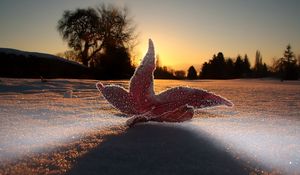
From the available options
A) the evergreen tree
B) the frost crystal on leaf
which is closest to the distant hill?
the frost crystal on leaf

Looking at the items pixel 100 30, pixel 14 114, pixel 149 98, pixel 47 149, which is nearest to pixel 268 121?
pixel 149 98

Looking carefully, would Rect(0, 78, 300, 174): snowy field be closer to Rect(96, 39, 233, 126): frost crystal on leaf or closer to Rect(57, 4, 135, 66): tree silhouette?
Rect(96, 39, 233, 126): frost crystal on leaf

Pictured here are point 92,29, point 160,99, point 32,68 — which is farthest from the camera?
point 92,29

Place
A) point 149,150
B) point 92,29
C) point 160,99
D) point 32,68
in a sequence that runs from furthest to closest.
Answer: point 92,29 → point 32,68 → point 160,99 → point 149,150

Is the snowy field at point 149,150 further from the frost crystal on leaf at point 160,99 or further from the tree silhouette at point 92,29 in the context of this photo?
the tree silhouette at point 92,29

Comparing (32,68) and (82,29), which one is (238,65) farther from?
(32,68)

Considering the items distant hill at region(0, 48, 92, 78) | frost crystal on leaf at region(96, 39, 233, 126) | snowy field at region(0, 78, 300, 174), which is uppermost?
distant hill at region(0, 48, 92, 78)

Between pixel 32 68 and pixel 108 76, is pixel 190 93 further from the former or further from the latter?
pixel 108 76

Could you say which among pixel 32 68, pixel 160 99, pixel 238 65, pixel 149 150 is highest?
pixel 238 65

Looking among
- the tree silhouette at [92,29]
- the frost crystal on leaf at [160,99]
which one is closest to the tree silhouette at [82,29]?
the tree silhouette at [92,29]

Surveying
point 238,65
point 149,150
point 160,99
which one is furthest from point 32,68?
point 238,65
